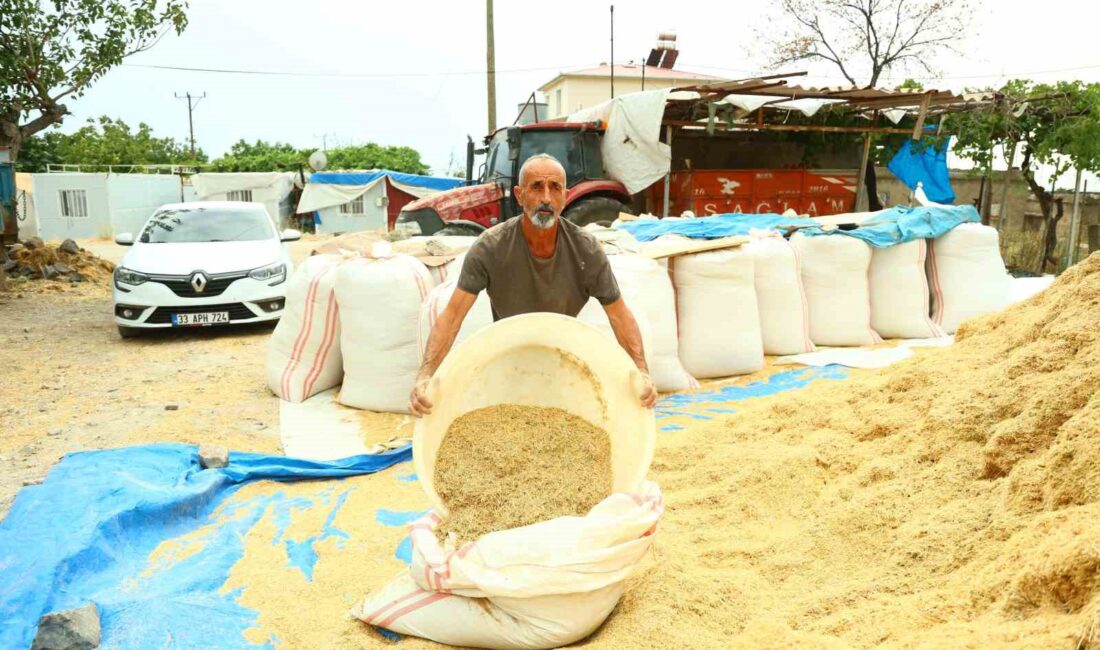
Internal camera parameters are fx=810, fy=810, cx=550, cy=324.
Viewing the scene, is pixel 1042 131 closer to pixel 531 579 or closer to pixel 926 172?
pixel 926 172

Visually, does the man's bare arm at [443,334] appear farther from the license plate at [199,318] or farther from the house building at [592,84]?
the house building at [592,84]

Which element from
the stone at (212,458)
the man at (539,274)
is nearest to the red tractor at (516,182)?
Answer: the stone at (212,458)

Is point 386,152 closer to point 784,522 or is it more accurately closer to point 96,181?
point 96,181

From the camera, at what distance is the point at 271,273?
698 centimetres

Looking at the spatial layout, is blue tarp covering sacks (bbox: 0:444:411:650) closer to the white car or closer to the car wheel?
the white car

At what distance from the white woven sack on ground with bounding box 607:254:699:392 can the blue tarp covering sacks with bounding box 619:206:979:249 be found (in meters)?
0.80

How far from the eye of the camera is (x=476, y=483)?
232 centimetres

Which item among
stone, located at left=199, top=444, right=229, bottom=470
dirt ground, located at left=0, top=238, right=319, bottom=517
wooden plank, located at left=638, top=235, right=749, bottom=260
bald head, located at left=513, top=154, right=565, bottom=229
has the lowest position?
dirt ground, located at left=0, top=238, right=319, bottom=517

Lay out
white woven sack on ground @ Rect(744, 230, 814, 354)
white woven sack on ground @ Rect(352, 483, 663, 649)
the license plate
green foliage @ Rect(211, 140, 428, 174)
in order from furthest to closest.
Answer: green foliage @ Rect(211, 140, 428, 174)
the license plate
white woven sack on ground @ Rect(744, 230, 814, 354)
white woven sack on ground @ Rect(352, 483, 663, 649)

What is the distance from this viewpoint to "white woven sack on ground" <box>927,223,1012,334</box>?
6367 millimetres

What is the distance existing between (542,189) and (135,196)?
1985 cm

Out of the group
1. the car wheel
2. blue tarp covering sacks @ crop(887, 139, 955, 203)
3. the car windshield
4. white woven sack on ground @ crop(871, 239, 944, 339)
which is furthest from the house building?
white woven sack on ground @ crop(871, 239, 944, 339)

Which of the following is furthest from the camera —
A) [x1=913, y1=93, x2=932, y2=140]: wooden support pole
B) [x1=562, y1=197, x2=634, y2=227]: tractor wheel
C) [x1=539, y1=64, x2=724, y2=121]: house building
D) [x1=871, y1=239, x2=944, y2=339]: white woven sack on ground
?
[x1=539, y1=64, x2=724, y2=121]: house building

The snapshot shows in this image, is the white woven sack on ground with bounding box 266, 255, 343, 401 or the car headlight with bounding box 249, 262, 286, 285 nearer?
the white woven sack on ground with bounding box 266, 255, 343, 401
